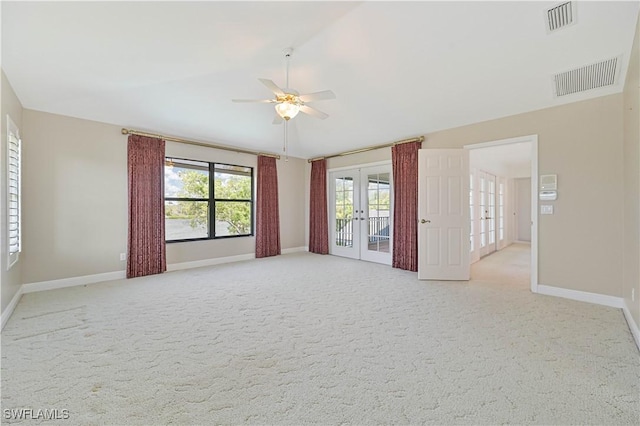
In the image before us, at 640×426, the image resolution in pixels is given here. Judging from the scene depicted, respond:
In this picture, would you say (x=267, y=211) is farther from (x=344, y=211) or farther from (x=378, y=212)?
(x=378, y=212)

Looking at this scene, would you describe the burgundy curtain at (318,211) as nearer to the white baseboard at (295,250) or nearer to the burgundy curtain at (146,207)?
the white baseboard at (295,250)

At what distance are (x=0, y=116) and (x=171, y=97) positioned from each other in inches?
74.0

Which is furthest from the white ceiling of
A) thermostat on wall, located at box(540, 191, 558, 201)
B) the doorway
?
thermostat on wall, located at box(540, 191, 558, 201)

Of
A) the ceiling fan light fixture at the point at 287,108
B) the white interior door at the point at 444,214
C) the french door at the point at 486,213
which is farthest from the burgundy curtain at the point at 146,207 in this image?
the french door at the point at 486,213

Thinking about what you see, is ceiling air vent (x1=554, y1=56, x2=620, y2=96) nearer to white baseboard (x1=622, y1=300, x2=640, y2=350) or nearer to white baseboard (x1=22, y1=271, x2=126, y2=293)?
white baseboard (x1=622, y1=300, x2=640, y2=350)

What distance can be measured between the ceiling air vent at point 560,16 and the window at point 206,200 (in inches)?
216

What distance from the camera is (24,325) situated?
2855 mm

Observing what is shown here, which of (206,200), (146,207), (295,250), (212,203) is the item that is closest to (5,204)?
(146,207)

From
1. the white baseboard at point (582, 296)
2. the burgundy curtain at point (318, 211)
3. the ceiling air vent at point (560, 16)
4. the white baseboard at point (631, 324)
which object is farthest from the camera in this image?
the burgundy curtain at point (318, 211)

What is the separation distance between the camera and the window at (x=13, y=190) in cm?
313

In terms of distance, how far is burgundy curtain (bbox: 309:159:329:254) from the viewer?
7.13 metres

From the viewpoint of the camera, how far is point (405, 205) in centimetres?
541

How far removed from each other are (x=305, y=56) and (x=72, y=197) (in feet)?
13.0

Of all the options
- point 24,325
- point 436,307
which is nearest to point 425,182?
point 436,307
